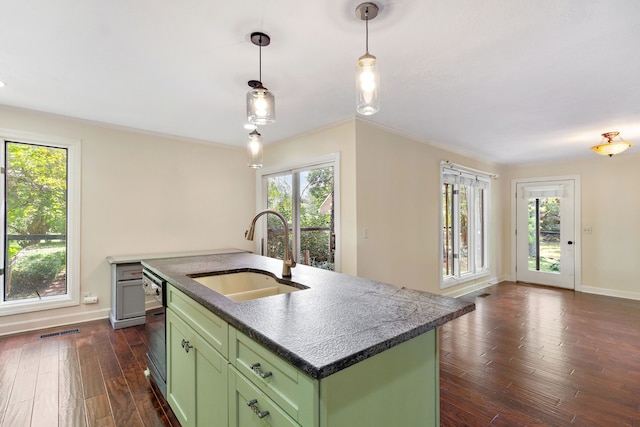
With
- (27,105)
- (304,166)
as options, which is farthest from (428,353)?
(27,105)

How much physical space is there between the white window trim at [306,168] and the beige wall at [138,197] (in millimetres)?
275

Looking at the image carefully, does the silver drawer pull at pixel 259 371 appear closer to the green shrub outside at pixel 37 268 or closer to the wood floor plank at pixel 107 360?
the wood floor plank at pixel 107 360

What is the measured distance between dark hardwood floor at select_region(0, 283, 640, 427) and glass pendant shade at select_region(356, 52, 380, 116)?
6.63 ft

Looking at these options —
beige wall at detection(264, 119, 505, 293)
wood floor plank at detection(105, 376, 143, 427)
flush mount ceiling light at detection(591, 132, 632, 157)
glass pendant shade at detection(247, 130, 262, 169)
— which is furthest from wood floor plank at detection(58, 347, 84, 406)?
flush mount ceiling light at detection(591, 132, 632, 157)

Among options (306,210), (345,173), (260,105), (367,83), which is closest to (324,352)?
(367,83)

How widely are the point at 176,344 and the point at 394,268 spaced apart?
8.74ft

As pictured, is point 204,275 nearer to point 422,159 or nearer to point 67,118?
point 67,118

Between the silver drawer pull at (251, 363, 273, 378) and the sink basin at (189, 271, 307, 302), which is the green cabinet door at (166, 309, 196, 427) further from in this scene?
the silver drawer pull at (251, 363, 273, 378)

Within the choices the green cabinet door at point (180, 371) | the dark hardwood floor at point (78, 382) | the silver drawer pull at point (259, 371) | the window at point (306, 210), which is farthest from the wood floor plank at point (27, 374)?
the window at point (306, 210)

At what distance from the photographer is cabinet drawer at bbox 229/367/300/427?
989 mm

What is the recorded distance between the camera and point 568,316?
4.01 metres

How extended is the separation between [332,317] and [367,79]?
1113 millimetres

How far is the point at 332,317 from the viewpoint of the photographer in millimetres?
1208

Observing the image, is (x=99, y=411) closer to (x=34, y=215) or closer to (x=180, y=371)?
(x=180, y=371)
